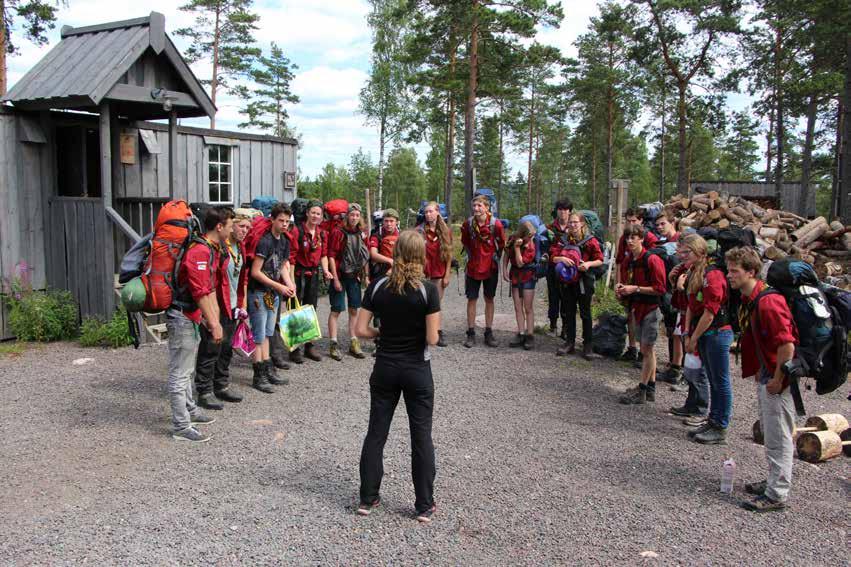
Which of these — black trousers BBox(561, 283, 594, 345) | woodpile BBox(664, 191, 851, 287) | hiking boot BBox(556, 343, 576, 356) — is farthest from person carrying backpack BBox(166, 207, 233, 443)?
woodpile BBox(664, 191, 851, 287)

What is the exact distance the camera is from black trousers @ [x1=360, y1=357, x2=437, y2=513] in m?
3.94

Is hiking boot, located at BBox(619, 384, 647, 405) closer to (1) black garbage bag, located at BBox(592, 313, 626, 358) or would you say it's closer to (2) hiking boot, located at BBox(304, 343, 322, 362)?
(1) black garbage bag, located at BBox(592, 313, 626, 358)

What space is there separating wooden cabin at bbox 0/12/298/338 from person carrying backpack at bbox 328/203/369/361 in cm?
280

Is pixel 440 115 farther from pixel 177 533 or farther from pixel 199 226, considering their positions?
pixel 177 533

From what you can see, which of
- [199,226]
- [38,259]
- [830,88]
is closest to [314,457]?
[199,226]

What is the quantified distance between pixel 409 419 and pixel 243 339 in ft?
9.68

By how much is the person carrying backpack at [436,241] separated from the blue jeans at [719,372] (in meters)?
3.59

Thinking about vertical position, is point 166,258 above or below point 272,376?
above

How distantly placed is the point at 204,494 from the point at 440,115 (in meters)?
28.5

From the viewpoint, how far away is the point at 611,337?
8617 mm

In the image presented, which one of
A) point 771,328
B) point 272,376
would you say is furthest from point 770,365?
point 272,376

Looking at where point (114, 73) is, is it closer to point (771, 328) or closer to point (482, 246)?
point (482, 246)

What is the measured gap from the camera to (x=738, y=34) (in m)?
25.5

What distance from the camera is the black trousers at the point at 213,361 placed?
244 inches
